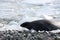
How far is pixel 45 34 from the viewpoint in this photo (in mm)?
5918

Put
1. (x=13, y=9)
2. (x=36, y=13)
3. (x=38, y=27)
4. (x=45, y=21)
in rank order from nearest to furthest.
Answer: (x=38, y=27)
(x=45, y=21)
(x=36, y=13)
(x=13, y=9)

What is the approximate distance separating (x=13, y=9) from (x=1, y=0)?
1926 mm

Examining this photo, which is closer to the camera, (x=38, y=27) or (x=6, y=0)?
(x=38, y=27)

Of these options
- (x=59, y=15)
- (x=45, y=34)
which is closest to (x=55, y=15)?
(x=59, y=15)

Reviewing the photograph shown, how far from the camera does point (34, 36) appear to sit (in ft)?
18.8

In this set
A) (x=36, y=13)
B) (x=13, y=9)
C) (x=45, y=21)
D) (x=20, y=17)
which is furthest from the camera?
(x=13, y=9)

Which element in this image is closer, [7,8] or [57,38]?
[57,38]

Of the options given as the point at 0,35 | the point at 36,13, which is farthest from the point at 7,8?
the point at 0,35

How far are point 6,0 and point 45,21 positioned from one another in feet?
14.3

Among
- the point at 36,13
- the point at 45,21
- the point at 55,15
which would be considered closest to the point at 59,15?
the point at 55,15

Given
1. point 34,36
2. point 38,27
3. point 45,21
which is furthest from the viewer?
point 45,21

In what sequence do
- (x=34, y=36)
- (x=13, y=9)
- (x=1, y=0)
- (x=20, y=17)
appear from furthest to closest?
1. (x=1, y=0)
2. (x=13, y=9)
3. (x=20, y=17)
4. (x=34, y=36)

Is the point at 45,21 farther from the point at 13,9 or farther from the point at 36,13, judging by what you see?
the point at 13,9

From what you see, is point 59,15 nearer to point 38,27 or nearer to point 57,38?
point 38,27
